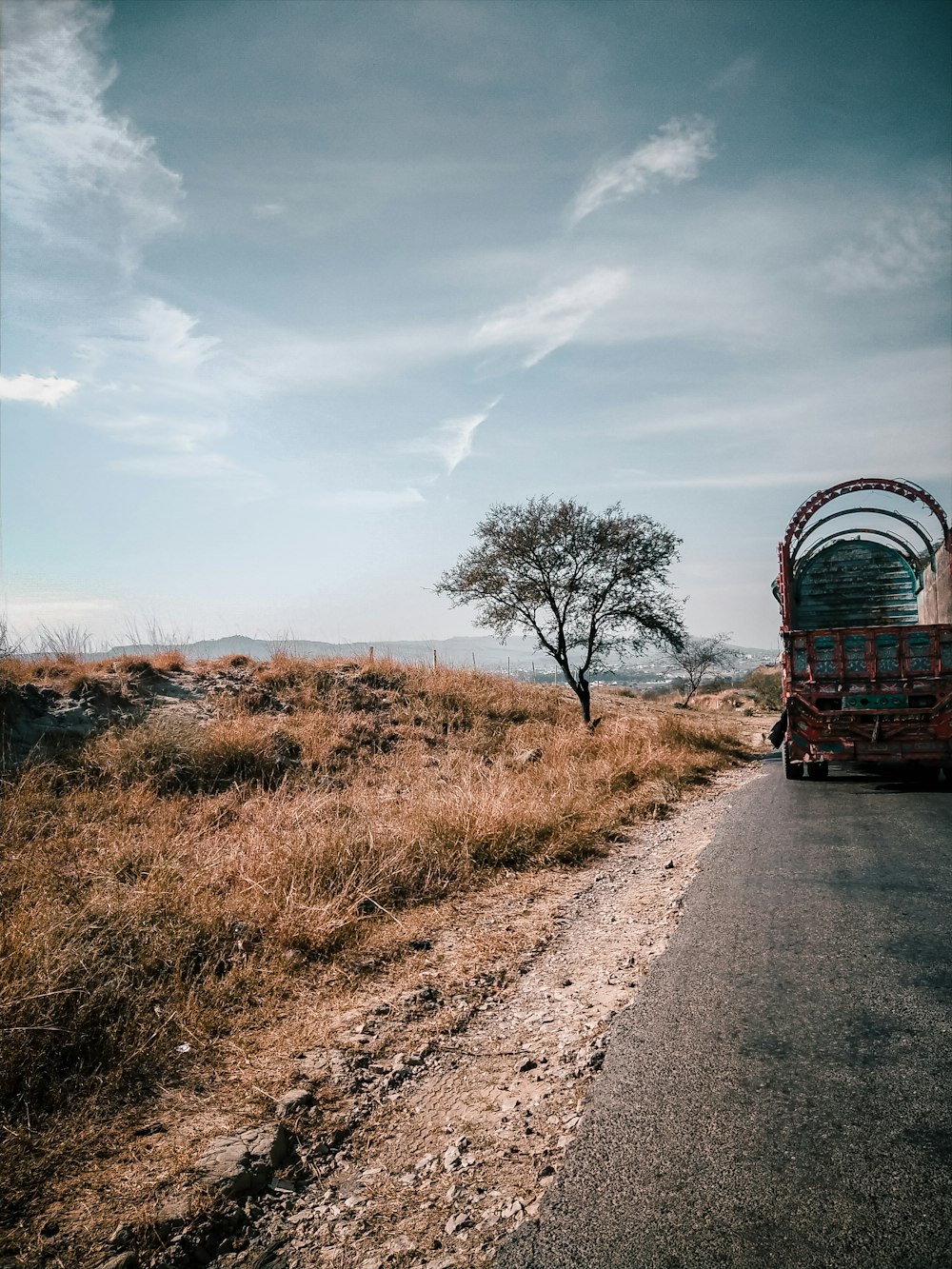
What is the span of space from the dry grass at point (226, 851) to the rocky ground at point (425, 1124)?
809mm

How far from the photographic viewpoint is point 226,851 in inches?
253

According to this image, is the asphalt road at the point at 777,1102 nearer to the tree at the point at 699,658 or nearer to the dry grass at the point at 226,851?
the dry grass at the point at 226,851

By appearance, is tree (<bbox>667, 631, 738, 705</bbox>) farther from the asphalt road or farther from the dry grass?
the asphalt road

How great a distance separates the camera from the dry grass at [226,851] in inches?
142

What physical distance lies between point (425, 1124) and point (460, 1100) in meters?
0.20

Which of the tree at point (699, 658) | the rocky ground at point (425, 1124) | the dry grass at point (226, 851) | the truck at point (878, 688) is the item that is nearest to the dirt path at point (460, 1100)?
the rocky ground at point (425, 1124)

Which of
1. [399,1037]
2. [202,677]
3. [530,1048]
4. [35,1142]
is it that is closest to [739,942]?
[530,1048]

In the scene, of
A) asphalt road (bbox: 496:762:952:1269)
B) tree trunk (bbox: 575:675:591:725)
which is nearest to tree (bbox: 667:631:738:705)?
tree trunk (bbox: 575:675:591:725)

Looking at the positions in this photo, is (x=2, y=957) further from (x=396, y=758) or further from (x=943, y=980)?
(x=396, y=758)

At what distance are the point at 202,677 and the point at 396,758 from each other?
21.8 feet

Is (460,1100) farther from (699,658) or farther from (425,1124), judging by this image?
(699,658)

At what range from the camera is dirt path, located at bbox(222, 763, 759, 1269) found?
237cm

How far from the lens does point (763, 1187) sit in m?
2.31

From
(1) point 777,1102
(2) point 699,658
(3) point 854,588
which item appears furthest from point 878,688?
(2) point 699,658
